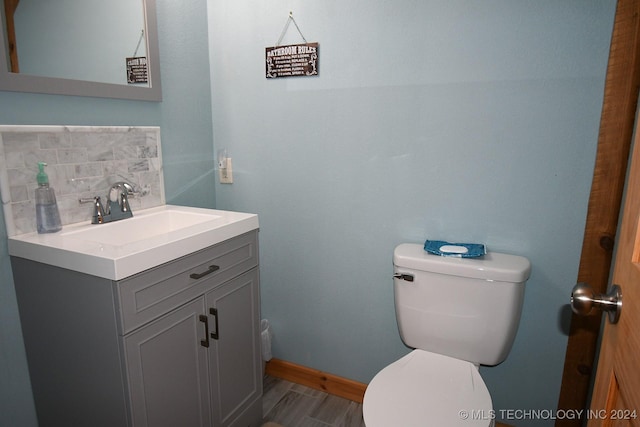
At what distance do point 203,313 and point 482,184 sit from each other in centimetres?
114

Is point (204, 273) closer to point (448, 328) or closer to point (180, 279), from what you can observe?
point (180, 279)

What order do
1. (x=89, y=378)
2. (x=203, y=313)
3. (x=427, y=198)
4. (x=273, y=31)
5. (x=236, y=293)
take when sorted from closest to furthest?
1. (x=89, y=378)
2. (x=203, y=313)
3. (x=236, y=293)
4. (x=427, y=198)
5. (x=273, y=31)

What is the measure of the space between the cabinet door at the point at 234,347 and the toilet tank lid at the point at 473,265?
0.61m

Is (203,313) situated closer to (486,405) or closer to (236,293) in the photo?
(236,293)

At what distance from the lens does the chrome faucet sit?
4.95 ft

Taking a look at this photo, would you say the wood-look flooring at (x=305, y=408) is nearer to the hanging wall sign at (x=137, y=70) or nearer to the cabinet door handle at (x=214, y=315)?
the cabinet door handle at (x=214, y=315)

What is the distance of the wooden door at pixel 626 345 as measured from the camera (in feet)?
1.95

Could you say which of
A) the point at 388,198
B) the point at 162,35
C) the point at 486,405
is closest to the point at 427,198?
the point at 388,198

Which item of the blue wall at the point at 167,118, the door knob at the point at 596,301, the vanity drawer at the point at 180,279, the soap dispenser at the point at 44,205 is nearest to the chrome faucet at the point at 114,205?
the soap dispenser at the point at 44,205

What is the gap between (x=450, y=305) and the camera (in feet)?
4.89

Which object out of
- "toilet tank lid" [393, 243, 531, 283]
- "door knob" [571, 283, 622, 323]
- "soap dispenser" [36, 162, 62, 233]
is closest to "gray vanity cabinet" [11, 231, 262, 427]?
"soap dispenser" [36, 162, 62, 233]

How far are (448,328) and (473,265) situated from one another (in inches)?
10.4

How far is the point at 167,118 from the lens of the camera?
183 centimetres

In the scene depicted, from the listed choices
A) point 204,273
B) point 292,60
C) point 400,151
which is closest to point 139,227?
point 204,273
